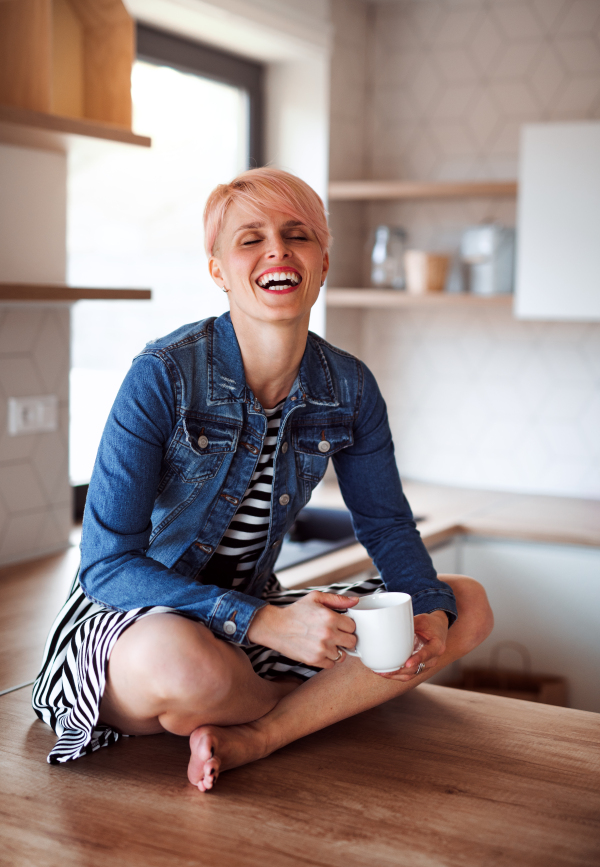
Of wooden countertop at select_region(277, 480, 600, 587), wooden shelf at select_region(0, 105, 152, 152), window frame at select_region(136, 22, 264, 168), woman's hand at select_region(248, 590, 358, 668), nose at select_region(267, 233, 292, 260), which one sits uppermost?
window frame at select_region(136, 22, 264, 168)

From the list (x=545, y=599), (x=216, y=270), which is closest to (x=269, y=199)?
(x=216, y=270)

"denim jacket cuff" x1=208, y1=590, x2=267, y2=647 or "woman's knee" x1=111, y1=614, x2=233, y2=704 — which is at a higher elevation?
"denim jacket cuff" x1=208, y1=590, x2=267, y2=647

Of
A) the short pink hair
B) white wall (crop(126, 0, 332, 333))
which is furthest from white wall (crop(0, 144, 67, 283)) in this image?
the short pink hair

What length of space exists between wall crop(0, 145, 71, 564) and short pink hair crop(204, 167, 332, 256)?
827mm

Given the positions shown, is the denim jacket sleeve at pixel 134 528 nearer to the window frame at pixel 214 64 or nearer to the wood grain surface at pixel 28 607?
the wood grain surface at pixel 28 607

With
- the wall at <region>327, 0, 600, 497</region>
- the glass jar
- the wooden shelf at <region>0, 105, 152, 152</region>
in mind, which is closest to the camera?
the wooden shelf at <region>0, 105, 152, 152</region>

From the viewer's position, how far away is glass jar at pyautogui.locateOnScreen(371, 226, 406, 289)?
315 centimetres

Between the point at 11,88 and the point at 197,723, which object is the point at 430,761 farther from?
the point at 11,88

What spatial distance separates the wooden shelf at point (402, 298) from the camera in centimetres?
289

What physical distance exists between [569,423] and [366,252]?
34.9 inches

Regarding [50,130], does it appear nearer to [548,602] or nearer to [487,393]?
[548,602]

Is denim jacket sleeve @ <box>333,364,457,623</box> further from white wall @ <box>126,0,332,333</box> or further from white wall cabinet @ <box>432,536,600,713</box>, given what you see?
white wall @ <box>126,0,332,333</box>

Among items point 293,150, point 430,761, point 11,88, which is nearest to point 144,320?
point 293,150

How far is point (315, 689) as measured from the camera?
55.5 inches
